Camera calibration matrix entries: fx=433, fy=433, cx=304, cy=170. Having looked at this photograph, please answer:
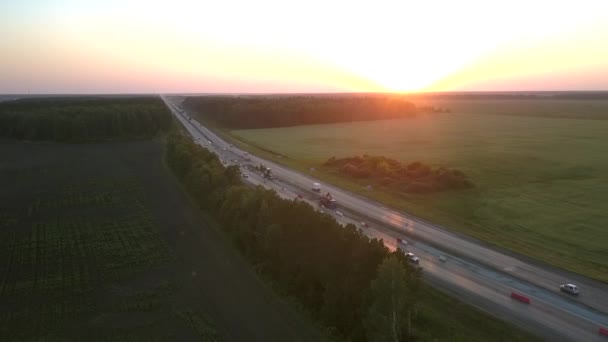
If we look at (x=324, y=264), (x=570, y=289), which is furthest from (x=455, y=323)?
(x=570, y=289)

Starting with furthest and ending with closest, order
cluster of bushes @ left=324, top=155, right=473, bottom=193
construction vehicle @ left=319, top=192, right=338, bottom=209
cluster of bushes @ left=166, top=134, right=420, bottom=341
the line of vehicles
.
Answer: cluster of bushes @ left=324, top=155, right=473, bottom=193, construction vehicle @ left=319, top=192, right=338, bottom=209, the line of vehicles, cluster of bushes @ left=166, top=134, right=420, bottom=341

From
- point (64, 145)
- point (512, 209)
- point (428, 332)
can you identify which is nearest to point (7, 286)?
point (428, 332)

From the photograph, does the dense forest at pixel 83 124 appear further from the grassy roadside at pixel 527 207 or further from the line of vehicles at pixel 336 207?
the grassy roadside at pixel 527 207

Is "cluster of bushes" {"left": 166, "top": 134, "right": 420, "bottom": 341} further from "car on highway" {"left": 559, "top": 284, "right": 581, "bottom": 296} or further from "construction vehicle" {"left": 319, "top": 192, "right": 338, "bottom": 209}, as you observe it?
"car on highway" {"left": 559, "top": 284, "right": 581, "bottom": 296}

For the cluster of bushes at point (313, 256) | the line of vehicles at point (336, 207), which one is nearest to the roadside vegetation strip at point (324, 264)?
the cluster of bushes at point (313, 256)

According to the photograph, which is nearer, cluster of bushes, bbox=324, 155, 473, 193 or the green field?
the green field

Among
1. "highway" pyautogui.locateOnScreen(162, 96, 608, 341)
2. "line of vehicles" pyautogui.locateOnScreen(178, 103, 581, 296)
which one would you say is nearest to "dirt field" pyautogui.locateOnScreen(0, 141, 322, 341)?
"line of vehicles" pyautogui.locateOnScreen(178, 103, 581, 296)

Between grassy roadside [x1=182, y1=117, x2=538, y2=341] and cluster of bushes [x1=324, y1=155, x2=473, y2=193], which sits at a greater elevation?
cluster of bushes [x1=324, y1=155, x2=473, y2=193]
